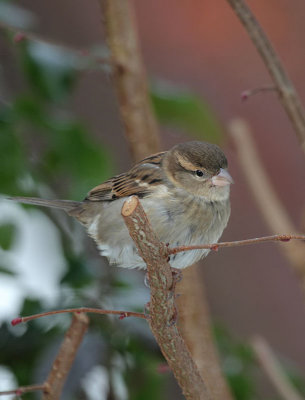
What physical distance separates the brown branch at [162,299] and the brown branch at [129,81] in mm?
792

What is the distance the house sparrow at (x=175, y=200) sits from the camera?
1.62 metres

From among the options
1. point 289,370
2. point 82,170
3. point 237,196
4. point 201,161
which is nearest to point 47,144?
point 82,170

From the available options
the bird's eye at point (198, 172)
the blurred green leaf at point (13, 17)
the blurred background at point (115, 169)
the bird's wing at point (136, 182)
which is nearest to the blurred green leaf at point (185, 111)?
the blurred background at point (115, 169)

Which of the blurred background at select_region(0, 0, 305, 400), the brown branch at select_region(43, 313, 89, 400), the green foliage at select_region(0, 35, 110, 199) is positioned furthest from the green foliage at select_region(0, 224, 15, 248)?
the brown branch at select_region(43, 313, 89, 400)

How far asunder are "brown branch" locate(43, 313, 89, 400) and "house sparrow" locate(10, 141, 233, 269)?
A: 312 millimetres

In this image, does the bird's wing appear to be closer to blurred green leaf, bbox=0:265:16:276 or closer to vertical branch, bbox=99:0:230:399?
vertical branch, bbox=99:0:230:399

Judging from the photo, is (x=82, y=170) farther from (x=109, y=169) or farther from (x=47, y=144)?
(x=47, y=144)

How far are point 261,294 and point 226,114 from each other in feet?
3.03

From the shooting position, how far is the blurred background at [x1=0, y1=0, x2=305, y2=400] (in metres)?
1.80

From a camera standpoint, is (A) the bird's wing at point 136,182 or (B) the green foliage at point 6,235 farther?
(B) the green foliage at point 6,235

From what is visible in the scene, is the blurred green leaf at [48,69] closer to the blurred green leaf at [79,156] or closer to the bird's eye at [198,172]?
the blurred green leaf at [79,156]

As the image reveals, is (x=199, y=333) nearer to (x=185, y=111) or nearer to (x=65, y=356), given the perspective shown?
(x=65, y=356)

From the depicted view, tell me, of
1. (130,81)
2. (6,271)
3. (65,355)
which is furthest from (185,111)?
(65,355)

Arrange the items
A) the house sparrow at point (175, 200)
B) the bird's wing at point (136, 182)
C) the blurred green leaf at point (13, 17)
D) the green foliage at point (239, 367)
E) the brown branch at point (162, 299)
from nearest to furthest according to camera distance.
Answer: the brown branch at point (162, 299) → the house sparrow at point (175, 200) → the bird's wing at point (136, 182) → the blurred green leaf at point (13, 17) → the green foliage at point (239, 367)
